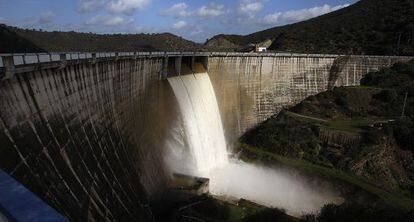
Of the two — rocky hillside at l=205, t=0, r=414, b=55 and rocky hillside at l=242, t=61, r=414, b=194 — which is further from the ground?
rocky hillside at l=205, t=0, r=414, b=55

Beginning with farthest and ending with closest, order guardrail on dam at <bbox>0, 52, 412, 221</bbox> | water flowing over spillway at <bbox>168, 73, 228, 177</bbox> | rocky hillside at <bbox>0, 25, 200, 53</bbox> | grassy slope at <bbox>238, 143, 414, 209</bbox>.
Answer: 1. rocky hillside at <bbox>0, 25, 200, 53</bbox>
2. grassy slope at <bbox>238, 143, 414, 209</bbox>
3. water flowing over spillway at <bbox>168, 73, 228, 177</bbox>
4. guardrail on dam at <bbox>0, 52, 412, 221</bbox>

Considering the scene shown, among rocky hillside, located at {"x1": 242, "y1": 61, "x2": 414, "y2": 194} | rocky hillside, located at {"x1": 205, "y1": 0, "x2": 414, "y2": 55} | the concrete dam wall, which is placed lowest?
rocky hillside, located at {"x1": 242, "y1": 61, "x2": 414, "y2": 194}

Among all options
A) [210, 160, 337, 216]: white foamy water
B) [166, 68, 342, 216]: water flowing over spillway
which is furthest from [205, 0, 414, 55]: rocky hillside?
[166, 68, 342, 216]: water flowing over spillway

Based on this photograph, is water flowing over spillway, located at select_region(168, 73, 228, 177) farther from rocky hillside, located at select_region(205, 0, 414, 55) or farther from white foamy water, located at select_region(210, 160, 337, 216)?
rocky hillside, located at select_region(205, 0, 414, 55)

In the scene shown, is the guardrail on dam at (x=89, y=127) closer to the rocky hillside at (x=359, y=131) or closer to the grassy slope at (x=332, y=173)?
the grassy slope at (x=332, y=173)

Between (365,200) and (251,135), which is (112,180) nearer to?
(365,200)

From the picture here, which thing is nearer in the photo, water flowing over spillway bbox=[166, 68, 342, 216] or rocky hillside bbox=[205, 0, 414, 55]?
water flowing over spillway bbox=[166, 68, 342, 216]

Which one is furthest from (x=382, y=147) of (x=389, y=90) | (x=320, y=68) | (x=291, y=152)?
(x=320, y=68)
